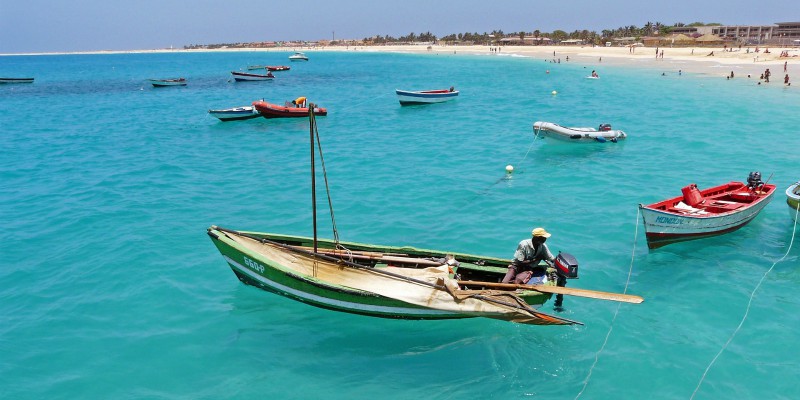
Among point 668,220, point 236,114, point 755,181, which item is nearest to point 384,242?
point 668,220

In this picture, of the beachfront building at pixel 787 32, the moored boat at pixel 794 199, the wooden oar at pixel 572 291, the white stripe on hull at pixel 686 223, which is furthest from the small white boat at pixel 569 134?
the beachfront building at pixel 787 32

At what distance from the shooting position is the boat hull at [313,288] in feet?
38.0

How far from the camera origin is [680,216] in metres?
15.7

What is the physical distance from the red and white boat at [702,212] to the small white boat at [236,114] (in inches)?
1333

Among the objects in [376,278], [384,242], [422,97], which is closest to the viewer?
[376,278]

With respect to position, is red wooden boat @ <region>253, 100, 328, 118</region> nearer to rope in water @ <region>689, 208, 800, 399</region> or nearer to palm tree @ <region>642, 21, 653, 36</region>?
rope in water @ <region>689, 208, 800, 399</region>

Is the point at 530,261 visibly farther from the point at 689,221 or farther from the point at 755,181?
the point at 755,181

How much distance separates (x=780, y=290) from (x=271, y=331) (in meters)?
13.6

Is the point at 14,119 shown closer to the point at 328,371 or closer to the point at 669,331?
the point at 328,371

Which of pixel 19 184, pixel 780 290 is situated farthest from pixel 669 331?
pixel 19 184

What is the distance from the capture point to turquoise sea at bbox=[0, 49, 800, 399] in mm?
11156

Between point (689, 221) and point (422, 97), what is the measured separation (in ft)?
130

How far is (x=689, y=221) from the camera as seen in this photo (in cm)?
1605

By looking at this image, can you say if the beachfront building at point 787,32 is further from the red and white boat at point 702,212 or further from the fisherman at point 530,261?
the fisherman at point 530,261
